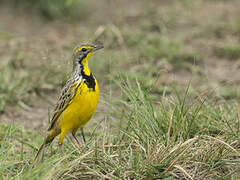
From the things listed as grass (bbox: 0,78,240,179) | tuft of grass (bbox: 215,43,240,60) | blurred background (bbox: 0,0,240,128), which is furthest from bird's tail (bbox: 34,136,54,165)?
tuft of grass (bbox: 215,43,240,60)

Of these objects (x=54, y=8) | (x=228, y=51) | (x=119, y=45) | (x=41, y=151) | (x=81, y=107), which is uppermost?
(x=54, y=8)

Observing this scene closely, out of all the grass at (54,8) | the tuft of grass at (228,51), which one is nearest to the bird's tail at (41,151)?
the tuft of grass at (228,51)

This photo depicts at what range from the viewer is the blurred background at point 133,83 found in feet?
13.5

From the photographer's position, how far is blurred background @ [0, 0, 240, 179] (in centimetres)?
410

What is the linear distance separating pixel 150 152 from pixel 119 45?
16.2 ft

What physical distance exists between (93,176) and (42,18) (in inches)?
276

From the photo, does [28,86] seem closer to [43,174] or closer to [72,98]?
[72,98]

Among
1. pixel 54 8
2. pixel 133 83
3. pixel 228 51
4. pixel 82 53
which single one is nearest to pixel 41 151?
pixel 82 53

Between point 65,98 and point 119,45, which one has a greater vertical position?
point 65,98

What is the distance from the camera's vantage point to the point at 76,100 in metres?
4.62

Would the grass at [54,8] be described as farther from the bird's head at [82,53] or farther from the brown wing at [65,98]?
the brown wing at [65,98]

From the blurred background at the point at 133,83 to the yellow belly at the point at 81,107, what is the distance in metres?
0.21

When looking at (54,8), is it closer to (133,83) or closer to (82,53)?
(133,83)

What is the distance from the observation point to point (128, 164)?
4082 millimetres
